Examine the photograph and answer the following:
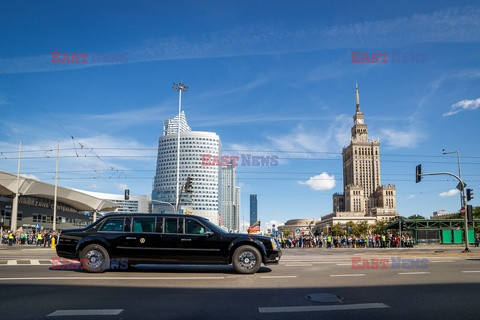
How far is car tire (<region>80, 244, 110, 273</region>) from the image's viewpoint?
10141mm

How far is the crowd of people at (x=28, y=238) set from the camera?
39375 millimetres

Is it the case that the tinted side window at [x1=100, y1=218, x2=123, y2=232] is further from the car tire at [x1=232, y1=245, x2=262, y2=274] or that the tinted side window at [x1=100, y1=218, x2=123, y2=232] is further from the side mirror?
the car tire at [x1=232, y1=245, x2=262, y2=274]

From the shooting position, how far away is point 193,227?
10.4m

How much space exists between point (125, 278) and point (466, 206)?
25983mm

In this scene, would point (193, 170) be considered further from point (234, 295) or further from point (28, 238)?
point (234, 295)

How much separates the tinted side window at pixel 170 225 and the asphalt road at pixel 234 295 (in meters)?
1.11

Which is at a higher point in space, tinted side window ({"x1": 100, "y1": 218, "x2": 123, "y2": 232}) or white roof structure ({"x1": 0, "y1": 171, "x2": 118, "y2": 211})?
white roof structure ({"x1": 0, "y1": 171, "x2": 118, "y2": 211})

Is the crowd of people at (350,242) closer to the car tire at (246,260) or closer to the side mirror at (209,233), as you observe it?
the car tire at (246,260)

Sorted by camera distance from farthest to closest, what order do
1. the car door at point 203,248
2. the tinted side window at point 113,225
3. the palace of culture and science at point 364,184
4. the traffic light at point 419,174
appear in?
1. the palace of culture and science at point 364,184
2. the traffic light at point 419,174
3. the tinted side window at point 113,225
4. the car door at point 203,248

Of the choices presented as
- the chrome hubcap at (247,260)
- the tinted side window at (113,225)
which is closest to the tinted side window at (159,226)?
the tinted side window at (113,225)

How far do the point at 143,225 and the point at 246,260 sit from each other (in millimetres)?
2900

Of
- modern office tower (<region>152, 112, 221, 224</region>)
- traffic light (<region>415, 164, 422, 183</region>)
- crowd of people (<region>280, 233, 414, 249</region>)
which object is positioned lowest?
crowd of people (<region>280, 233, 414, 249</region>)

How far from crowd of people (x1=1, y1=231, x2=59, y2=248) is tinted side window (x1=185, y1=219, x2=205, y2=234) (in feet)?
102

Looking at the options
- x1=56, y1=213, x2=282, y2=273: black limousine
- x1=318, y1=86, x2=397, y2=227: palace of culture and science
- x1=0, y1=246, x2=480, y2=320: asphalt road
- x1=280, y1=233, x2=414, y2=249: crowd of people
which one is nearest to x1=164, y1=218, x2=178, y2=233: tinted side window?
x1=56, y1=213, x2=282, y2=273: black limousine
